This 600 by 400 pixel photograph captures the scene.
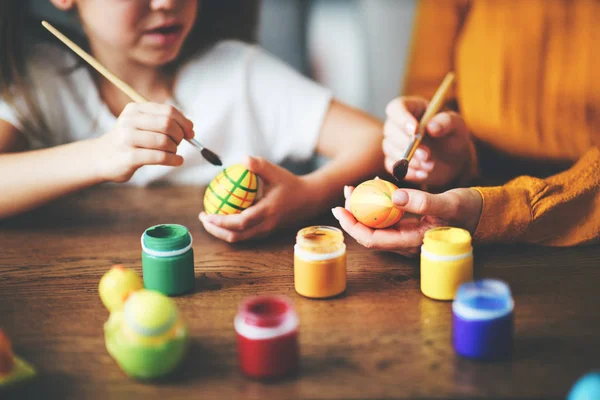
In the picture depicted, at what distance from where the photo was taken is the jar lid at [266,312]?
66 cm

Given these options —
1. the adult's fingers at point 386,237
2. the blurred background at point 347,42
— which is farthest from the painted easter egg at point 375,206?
the blurred background at point 347,42

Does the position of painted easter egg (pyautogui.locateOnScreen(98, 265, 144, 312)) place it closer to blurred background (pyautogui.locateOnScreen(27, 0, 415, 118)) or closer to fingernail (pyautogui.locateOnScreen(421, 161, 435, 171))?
fingernail (pyautogui.locateOnScreen(421, 161, 435, 171))

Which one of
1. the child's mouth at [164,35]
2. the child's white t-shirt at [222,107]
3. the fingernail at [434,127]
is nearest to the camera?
the fingernail at [434,127]

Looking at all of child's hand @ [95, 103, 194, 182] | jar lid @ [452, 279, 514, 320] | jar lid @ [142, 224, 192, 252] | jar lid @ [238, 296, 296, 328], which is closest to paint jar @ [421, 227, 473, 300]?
jar lid @ [452, 279, 514, 320]

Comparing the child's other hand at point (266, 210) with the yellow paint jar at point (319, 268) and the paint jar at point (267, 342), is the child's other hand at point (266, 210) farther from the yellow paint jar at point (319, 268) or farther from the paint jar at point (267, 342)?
the paint jar at point (267, 342)

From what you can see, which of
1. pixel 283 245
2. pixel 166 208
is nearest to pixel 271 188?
pixel 283 245

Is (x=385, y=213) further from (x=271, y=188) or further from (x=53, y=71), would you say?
(x=53, y=71)

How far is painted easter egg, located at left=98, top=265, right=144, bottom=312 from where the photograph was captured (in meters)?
0.75

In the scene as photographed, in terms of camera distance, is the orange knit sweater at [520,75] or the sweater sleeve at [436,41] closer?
the orange knit sweater at [520,75]

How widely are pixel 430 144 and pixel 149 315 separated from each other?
739mm

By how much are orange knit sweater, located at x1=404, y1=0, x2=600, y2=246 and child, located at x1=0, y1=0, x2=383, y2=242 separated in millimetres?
263

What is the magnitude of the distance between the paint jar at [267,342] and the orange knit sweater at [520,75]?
2.44 ft

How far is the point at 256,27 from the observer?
1.66 metres

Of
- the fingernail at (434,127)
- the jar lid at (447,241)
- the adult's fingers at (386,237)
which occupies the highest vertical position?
the fingernail at (434,127)
